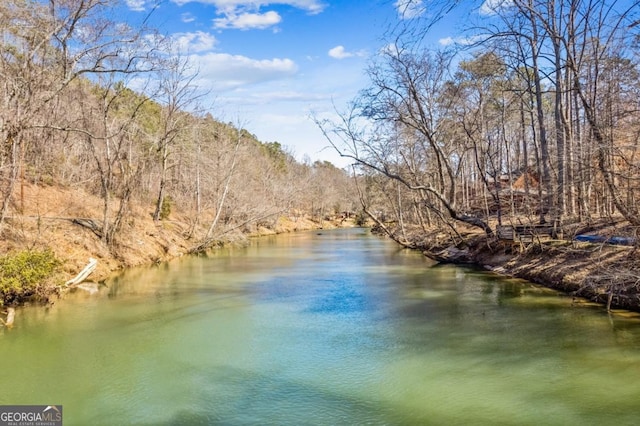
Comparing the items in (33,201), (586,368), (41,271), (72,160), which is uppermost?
(72,160)

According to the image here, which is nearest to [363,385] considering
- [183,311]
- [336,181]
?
[183,311]

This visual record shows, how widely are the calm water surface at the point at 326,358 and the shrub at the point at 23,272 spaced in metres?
0.53

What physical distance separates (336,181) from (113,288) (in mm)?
65097

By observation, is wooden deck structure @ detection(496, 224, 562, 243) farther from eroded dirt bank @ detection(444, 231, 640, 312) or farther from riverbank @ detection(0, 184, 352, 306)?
riverbank @ detection(0, 184, 352, 306)

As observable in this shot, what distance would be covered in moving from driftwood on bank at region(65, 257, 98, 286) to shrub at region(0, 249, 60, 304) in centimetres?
276

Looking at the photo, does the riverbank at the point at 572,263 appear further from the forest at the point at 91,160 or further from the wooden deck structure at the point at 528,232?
the forest at the point at 91,160

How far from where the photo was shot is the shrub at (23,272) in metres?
10.1

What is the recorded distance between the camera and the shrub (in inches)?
396

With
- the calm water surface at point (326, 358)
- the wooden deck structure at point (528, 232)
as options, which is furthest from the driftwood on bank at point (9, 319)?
the wooden deck structure at point (528, 232)

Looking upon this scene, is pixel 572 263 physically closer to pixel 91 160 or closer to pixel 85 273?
pixel 85 273

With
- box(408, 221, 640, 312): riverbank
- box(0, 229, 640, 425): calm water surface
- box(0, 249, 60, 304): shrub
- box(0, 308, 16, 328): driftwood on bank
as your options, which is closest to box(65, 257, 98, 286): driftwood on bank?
box(0, 229, 640, 425): calm water surface

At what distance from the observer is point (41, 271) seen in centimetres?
1063

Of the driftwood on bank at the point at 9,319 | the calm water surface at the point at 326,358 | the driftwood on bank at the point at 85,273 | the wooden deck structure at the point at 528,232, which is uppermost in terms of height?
the wooden deck structure at the point at 528,232

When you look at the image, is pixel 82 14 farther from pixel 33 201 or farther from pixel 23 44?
pixel 33 201
